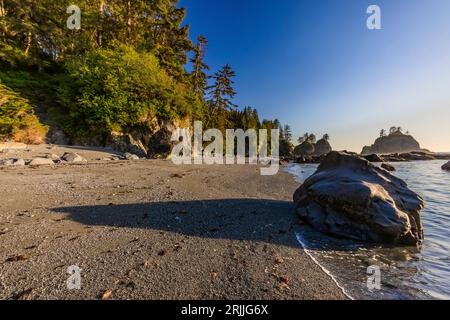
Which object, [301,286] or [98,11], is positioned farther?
[98,11]

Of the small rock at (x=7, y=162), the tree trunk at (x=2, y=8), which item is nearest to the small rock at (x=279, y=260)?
the small rock at (x=7, y=162)

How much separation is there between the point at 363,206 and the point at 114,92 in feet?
74.9

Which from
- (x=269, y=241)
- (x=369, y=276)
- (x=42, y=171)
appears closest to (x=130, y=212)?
(x=269, y=241)

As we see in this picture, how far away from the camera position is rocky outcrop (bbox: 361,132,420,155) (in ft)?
450

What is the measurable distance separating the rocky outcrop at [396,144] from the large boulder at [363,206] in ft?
533

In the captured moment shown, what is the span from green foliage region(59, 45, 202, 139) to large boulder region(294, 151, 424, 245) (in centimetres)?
2055

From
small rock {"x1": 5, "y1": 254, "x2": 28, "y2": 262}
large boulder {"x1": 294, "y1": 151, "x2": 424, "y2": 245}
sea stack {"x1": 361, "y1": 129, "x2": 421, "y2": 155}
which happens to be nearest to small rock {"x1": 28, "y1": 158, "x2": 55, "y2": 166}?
small rock {"x1": 5, "y1": 254, "x2": 28, "y2": 262}

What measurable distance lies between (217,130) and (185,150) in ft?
64.4

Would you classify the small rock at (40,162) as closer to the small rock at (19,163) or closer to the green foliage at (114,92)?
the small rock at (19,163)

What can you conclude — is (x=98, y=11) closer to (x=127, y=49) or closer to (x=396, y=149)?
(x=127, y=49)

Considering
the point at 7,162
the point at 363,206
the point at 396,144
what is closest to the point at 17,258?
the point at 363,206

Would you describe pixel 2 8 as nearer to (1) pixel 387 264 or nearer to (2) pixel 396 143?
(1) pixel 387 264

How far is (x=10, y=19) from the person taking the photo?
75.0ft

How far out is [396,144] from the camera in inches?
→ 5600
